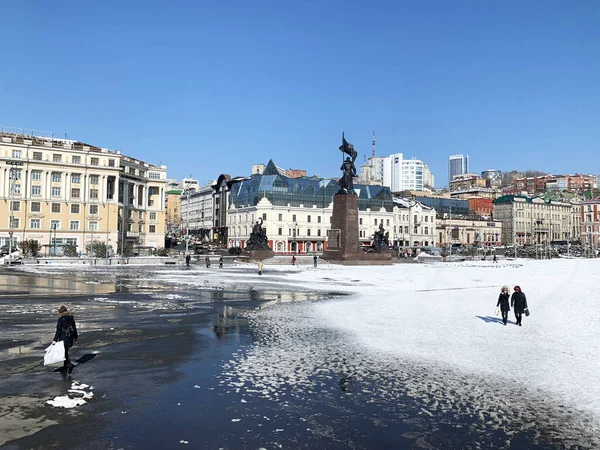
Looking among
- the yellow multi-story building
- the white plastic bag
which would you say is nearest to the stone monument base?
the yellow multi-story building

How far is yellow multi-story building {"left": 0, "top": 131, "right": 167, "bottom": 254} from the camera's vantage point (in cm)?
7512

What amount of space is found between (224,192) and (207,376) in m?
118

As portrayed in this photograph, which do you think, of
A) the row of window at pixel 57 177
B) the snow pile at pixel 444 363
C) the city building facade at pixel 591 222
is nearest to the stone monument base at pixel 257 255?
the row of window at pixel 57 177

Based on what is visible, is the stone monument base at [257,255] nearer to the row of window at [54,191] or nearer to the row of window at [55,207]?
the row of window at [55,207]

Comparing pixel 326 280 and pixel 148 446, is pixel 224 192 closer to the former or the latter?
pixel 326 280

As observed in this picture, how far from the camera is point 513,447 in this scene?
7637 millimetres

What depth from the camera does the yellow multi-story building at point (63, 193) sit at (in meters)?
75.1

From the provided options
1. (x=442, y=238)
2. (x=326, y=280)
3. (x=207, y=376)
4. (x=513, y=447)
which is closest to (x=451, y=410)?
(x=513, y=447)

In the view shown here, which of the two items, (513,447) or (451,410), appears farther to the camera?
(451,410)

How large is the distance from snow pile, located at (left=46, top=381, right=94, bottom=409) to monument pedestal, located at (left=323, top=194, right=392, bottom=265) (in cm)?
4643

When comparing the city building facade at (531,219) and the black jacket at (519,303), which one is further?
the city building facade at (531,219)

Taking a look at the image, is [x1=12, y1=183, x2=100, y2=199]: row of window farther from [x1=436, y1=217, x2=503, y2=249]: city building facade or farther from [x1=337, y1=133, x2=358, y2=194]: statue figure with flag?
[x1=436, y1=217, x2=503, y2=249]: city building facade

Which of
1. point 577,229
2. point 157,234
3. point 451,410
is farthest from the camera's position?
point 577,229

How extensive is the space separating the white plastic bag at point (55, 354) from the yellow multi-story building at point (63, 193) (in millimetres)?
64552
